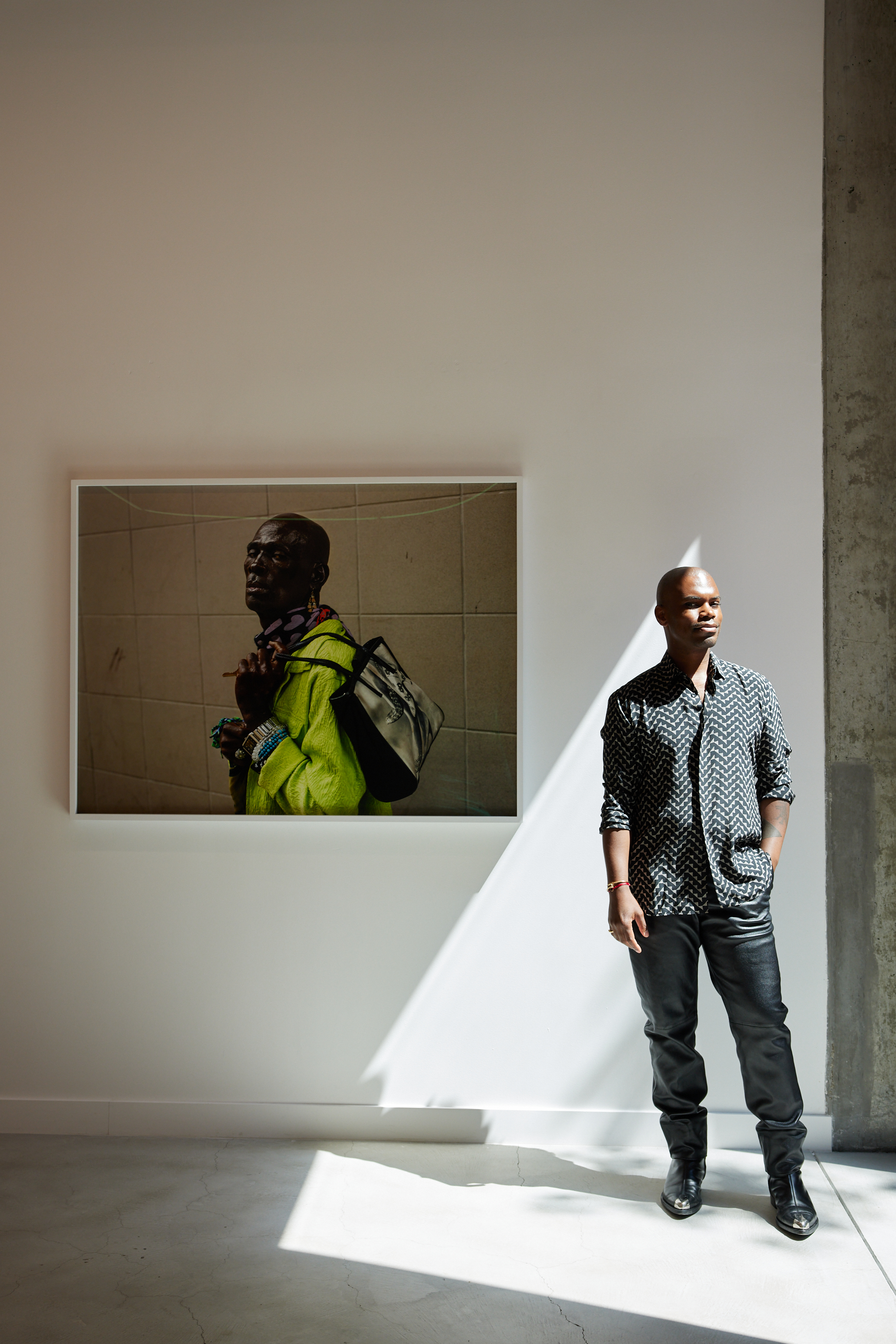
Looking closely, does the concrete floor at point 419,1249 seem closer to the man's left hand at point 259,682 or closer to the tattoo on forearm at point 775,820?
the tattoo on forearm at point 775,820

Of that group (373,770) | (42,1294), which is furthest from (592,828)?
(42,1294)

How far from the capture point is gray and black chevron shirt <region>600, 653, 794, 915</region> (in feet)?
8.32

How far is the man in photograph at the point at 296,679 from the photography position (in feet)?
10.0

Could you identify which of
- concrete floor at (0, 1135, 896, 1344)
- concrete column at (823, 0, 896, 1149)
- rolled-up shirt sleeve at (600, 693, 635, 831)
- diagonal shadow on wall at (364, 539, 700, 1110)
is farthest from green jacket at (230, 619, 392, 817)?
concrete column at (823, 0, 896, 1149)

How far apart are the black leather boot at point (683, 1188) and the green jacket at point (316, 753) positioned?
1.29 m

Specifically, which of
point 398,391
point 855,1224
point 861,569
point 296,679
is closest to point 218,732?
point 296,679

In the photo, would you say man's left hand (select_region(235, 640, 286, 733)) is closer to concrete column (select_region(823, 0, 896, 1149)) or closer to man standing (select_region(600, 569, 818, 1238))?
man standing (select_region(600, 569, 818, 1238))

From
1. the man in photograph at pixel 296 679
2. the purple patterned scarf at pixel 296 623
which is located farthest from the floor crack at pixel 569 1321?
the purple patterned scarf at pixel 296 623

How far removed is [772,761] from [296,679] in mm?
1434

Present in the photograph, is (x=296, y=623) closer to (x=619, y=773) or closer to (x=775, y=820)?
(x=619, y=773)

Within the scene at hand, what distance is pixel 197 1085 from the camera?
10.3 feet

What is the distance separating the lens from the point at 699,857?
2.54 m

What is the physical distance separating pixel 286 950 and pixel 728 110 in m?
2.98

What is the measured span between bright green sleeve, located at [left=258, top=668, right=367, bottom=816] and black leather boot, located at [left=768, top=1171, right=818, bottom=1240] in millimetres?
1562
